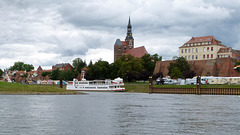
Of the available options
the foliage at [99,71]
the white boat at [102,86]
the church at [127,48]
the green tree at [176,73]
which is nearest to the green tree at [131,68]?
the white boat at [102,86]

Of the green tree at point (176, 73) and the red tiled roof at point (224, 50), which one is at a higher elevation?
the red tiled roof at point (224, 50)

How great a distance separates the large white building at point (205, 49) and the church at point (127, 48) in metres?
31.7

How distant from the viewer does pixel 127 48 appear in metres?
194

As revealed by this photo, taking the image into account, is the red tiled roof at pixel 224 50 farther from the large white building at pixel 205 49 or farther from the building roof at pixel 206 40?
the building roof at pixel 206 40

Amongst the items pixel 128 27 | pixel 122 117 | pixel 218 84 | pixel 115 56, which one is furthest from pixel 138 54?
pixel 122 117

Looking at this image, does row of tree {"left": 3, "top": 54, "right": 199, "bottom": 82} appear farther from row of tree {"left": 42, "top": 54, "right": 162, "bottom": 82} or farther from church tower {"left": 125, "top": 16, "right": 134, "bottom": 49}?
church tower {"left": 125, "top": 16, "right": 134, "bottom": 49}

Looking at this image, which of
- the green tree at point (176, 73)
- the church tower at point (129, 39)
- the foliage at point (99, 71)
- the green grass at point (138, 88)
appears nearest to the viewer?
the green grass at point (138, 88)

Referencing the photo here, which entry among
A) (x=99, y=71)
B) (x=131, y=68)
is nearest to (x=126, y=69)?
(x=131, y=68)

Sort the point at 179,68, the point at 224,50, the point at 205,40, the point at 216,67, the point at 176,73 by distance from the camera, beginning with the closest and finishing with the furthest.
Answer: the point at 176,73 → the point at 216,67 → the point at 179,68 → the point at 224,50 → the point at 205,40

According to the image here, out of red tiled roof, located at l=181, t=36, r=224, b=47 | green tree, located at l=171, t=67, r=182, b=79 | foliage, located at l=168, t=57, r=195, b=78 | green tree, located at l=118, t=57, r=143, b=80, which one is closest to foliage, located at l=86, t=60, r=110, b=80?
green tree, located at l=118, t=57, r=143, b=80

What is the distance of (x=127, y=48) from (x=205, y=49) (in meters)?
73.5

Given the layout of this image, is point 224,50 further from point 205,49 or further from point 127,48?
point 127,48

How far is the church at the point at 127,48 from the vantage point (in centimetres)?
16525

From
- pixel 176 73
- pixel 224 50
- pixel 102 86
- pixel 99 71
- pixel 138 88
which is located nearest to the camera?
pixel 138 88
